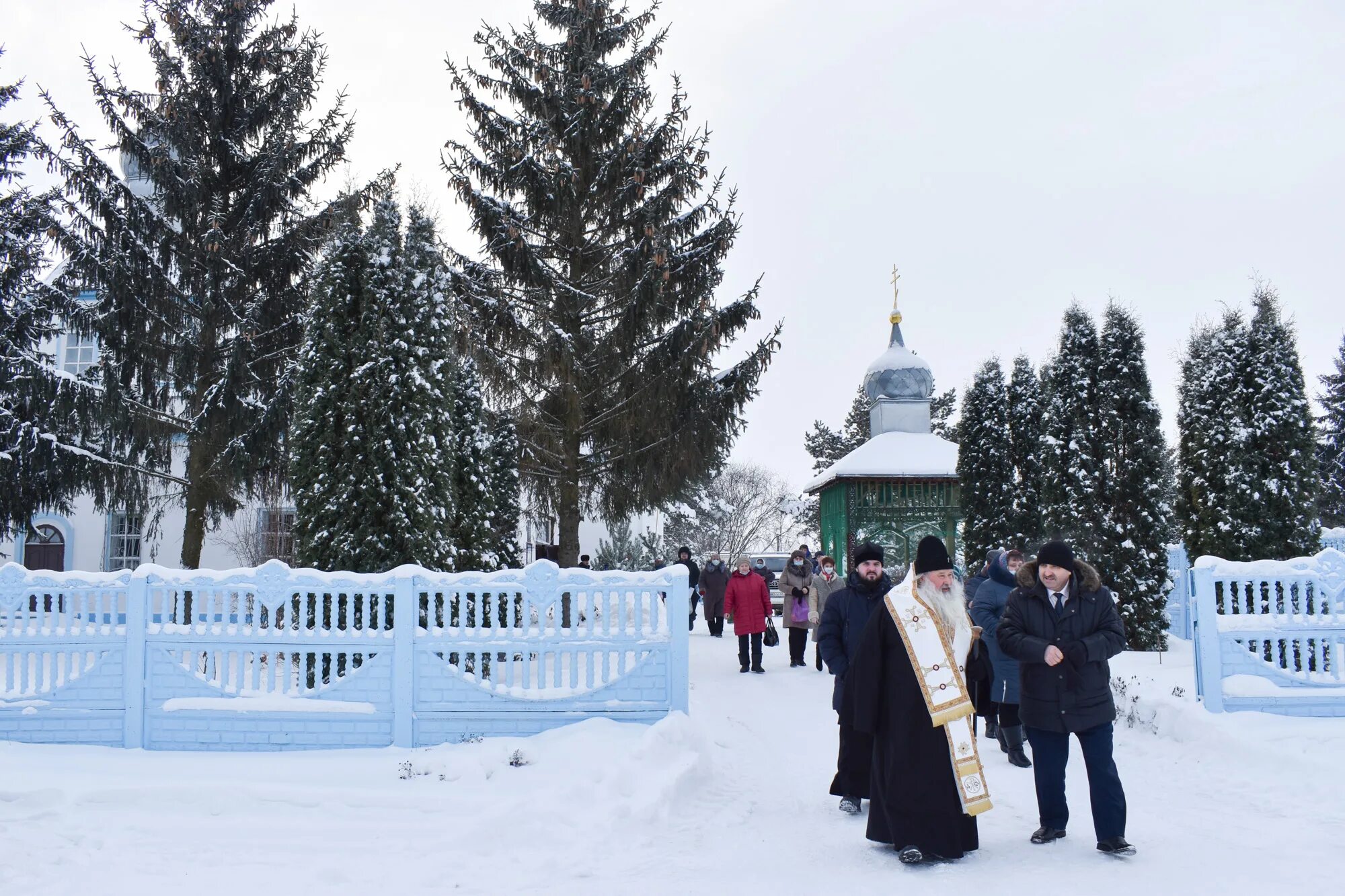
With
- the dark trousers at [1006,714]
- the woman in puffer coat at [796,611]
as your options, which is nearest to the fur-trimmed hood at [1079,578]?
the dark trousers at [1006,714]

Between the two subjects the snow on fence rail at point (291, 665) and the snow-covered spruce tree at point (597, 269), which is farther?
the snow-covered spruce tree at point (597, 269)

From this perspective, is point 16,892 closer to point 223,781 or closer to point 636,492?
point 223,781

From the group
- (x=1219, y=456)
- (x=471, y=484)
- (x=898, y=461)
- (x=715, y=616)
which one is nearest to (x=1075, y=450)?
(x=1219, y=456)

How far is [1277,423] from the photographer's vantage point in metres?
12.1

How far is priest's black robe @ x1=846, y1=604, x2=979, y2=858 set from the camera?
5.00m

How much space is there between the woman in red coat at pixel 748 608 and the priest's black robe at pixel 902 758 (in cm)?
758

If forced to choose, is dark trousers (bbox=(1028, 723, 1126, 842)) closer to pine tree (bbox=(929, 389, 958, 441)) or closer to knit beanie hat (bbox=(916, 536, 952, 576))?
knit beanie hat (bbox=(916, 536, 952, 576))

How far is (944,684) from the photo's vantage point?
5121 millimetres

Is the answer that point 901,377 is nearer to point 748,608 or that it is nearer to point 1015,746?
point 748,608

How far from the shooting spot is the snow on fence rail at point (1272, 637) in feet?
26.3

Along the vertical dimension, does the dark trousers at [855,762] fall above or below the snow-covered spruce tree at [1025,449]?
below

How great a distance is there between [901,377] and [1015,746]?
21.8m

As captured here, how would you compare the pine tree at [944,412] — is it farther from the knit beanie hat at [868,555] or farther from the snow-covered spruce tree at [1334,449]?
the knit beanie hat at [868,555]

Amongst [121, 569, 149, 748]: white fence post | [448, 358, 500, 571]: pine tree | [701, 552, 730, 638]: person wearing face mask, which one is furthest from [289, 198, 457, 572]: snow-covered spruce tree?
[701, 552, 730, 638]: person wearing face mask
